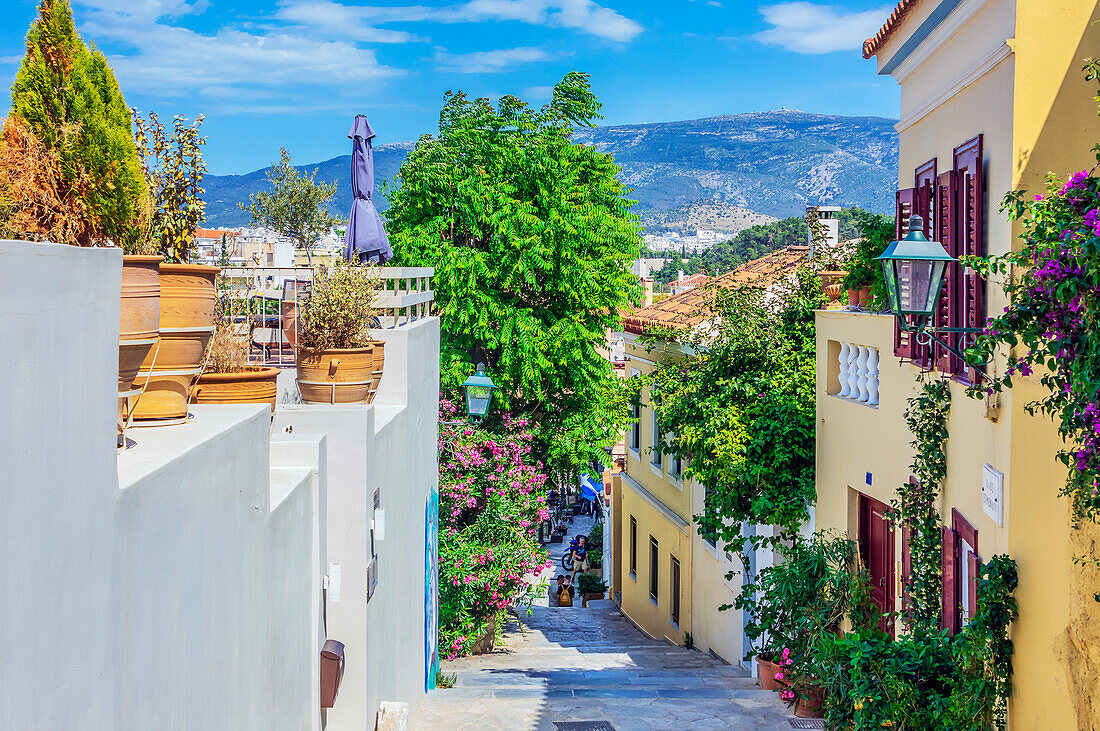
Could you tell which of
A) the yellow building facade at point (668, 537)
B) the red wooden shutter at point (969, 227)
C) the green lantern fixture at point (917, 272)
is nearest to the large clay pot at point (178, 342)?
the green lantern fixture at point (917, 272)

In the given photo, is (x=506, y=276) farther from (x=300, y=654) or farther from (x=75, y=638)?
(x=75, y=638)

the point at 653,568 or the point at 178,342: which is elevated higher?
the point at 178,342

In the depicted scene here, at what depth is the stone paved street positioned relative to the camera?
32.9 feet

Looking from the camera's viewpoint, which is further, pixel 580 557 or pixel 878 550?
pixel 580 557

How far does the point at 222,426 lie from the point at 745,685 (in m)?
10.4

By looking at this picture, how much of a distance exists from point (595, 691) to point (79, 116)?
9.51 metres

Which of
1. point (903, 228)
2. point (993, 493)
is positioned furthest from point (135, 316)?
point (903, 228)

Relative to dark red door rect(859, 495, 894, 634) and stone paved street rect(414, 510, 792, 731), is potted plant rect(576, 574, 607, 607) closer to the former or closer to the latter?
Answer: stone paved street rect(414, 510, 792, 731)

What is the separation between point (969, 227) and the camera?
7.01 meters

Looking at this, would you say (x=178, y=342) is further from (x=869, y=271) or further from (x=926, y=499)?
(x=869, y=271)

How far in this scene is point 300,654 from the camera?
5535 millimetres

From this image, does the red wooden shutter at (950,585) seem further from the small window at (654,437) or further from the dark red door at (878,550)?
the small window at (654,437)

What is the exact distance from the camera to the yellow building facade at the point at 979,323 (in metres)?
5.35

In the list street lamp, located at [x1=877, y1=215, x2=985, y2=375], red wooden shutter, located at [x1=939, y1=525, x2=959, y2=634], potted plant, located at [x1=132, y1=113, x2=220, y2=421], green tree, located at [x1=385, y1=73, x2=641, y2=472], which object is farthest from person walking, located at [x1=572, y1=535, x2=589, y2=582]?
potted plant, located at [x1=132, y1=113, x2=220, y2=421]
